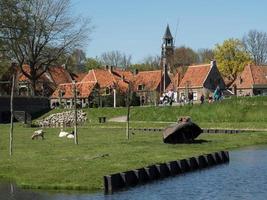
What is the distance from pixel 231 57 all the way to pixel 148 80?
21.8m

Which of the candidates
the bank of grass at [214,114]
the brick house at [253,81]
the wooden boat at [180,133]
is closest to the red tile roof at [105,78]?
the brick house at [253,81]

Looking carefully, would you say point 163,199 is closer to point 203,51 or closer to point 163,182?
point 163,182

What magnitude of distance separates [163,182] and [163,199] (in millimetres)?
3710

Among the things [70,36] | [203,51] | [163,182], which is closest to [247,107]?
[70,36]

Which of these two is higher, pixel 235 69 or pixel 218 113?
pixel 235 69

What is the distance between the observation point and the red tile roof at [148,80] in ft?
398

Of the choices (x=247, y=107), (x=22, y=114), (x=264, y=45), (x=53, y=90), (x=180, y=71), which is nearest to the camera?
(x=247, y=107)

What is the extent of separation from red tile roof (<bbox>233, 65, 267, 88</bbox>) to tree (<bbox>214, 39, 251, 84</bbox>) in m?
16.6

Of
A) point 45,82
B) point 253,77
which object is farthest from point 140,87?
point 253,77

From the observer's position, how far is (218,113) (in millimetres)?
69500

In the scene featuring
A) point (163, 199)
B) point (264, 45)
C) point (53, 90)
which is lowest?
point (163, 199)

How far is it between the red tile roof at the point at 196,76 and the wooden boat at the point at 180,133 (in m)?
71.7

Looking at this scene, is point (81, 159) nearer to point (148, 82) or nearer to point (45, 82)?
point (45, 82)

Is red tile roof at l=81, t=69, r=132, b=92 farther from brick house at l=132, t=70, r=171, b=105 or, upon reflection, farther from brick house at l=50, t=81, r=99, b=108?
brick house at l=132, t=70, r=171, b=105
